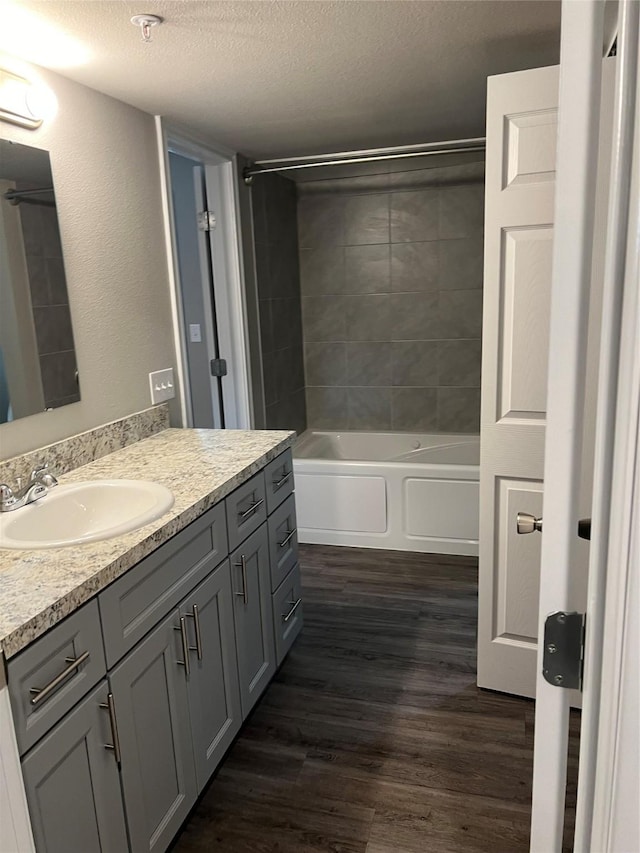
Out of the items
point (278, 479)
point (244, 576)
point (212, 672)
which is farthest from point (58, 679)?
point (278, 479)

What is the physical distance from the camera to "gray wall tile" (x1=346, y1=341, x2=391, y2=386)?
422 centimetres

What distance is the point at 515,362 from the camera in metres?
1.98

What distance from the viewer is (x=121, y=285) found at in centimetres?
232

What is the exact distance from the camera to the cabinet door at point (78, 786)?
1119 mm

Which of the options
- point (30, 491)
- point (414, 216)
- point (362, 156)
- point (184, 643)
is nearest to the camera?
point (184, 643)

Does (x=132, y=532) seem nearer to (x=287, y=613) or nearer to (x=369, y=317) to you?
(x=287, y=613)

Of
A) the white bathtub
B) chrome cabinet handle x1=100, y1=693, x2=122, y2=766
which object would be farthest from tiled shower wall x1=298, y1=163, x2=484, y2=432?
chrome cabinet handle x1=100, y1=693, x2=122, y2=766

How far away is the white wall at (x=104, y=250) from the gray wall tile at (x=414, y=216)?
1.91 meters

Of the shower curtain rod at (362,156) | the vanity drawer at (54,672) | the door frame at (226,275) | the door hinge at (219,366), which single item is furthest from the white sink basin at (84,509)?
the shower curtain rod at (362,156)

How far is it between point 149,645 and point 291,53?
1.76m

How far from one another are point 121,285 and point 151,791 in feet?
5.42

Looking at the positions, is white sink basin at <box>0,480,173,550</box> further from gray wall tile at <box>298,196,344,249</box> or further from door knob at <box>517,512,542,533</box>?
gray wall tile at <box>298,196,344,249</box>

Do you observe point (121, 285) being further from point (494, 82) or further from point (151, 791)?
point (151, 791)

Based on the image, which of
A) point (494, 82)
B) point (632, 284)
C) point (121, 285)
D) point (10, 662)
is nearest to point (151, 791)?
point (10, 662)
